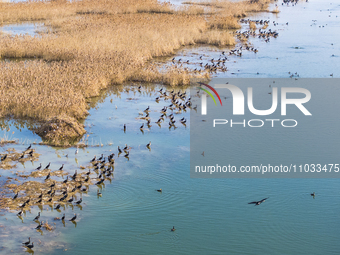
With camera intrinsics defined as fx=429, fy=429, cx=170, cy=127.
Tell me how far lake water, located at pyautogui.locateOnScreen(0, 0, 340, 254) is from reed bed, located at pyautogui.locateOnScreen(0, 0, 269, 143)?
236 cm

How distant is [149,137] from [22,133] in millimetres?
5912

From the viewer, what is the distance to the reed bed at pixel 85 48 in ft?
74.5

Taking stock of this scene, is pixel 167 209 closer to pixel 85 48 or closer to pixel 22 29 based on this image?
pixel 85 48

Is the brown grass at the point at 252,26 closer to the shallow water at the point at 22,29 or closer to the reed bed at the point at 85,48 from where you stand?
the reed bed at the point at 85,48

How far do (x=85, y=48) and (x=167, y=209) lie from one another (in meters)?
22.3

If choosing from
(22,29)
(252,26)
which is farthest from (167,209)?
(252,26)

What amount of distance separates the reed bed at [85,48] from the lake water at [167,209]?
236 centimetres

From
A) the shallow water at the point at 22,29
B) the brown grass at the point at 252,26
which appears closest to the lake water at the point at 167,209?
the shallow water at the point at 22,29

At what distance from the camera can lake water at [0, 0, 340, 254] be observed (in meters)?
12.0

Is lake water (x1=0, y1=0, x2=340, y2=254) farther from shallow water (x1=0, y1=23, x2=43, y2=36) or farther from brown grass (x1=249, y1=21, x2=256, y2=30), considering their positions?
brown grass (x1=249, y1=21, x2=256, y2=30)

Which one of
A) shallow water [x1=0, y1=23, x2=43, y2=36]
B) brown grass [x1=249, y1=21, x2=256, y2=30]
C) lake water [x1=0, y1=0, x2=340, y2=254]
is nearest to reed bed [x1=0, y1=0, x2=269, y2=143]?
shallow water [x1=0, y1=23, x2=43, y2=36]

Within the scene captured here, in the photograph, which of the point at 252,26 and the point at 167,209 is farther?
the point at 252,26

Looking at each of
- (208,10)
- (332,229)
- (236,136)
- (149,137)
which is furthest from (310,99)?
(208,10)

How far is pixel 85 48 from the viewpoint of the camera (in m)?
33.4
